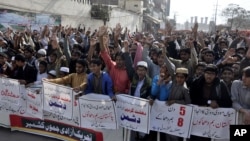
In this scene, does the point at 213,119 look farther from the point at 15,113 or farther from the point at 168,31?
the point at 168,31

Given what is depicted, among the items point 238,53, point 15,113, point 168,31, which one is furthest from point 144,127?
point 168,31

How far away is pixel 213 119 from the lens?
15.1 feet

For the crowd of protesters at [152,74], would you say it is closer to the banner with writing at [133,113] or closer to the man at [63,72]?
the man at [63,72]

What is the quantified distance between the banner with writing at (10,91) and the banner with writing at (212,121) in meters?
3.20

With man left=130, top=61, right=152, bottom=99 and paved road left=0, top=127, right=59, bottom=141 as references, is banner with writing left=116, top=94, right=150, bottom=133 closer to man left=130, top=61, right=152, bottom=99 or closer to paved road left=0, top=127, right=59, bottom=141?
man left=130, top=61, right=152, bottom=99

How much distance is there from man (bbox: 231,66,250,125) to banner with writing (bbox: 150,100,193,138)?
0.62 m

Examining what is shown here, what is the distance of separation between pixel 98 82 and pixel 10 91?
1.87 meters

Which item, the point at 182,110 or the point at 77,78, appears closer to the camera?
the point at 182,110

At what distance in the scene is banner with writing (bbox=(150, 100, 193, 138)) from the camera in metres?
4.68

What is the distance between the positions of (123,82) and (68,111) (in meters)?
1.02

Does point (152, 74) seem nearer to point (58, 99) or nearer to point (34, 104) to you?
point (58, 99)

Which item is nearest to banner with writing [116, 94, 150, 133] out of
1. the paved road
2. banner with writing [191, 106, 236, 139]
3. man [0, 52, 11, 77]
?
banner with writing [191, 106, 236, 139]

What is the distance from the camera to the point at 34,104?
5.81 m

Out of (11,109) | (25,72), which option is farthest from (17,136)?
(25,72)
